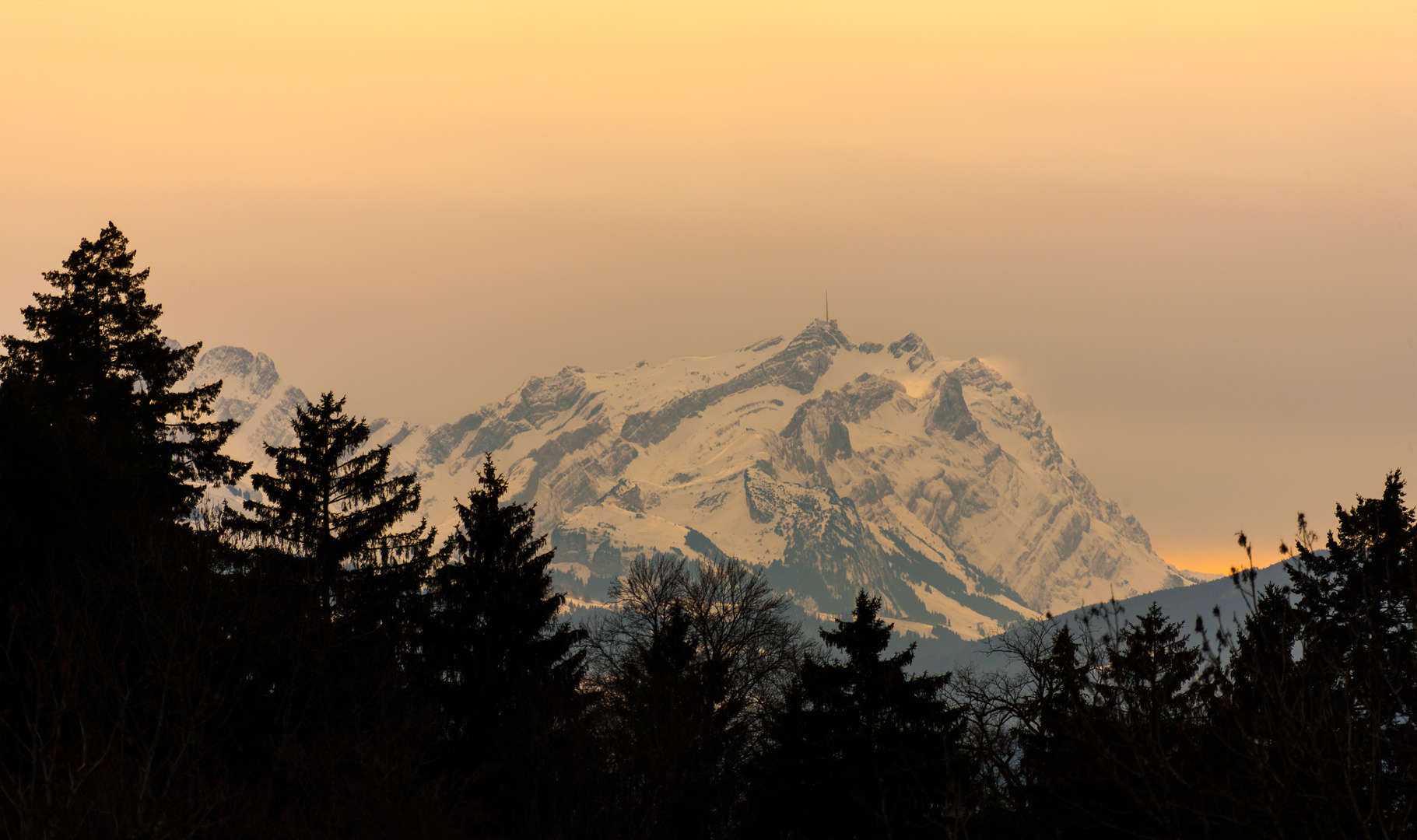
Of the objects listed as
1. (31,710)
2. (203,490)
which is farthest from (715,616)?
(31,710)

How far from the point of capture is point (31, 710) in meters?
30.6

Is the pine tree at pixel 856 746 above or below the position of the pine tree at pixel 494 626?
below

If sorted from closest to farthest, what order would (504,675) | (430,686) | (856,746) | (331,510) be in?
1. (856,746)
2. (430,686)
3. (504,675)
4. (331,510)

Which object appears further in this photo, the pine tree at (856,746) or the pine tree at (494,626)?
the pine tree at (494,626)

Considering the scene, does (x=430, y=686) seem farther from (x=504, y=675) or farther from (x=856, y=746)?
(x=856, y=746)

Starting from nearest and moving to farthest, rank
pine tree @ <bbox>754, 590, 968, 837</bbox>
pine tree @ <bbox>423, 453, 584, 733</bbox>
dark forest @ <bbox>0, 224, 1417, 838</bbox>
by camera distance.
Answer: dark forest @ <bbox>0, 224, 1417, 838</bbox> < pine tree @ <bbox>754, 590, 968, 837</bbox> < pine tree @ <bbox>423, 453, 584, 733</bbox>

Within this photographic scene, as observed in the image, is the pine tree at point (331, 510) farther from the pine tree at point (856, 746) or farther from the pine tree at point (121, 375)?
the pine tree at point (856, 746)

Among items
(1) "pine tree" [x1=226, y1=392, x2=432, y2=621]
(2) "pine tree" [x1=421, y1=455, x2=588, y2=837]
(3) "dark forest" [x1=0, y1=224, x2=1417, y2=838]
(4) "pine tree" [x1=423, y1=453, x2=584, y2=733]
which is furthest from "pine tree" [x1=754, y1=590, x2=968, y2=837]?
(1) "pine tree" [x1=226, y1=392, x2=432, y2=621]

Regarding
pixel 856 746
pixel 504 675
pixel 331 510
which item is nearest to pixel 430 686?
pixel 504 675

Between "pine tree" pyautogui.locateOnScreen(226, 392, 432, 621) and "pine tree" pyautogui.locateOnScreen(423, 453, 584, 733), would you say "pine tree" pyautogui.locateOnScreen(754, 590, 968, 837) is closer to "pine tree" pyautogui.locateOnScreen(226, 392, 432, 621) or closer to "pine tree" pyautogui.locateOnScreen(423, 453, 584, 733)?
"pine tree" pyautogui.locateOnScreen(423, 453, 584, 733)

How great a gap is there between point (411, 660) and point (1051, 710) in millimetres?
22871

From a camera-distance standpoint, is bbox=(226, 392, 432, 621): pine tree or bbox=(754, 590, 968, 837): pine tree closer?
bbox=(754, 590, 968, 837): pine tree

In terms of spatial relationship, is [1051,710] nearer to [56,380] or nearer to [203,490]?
[203,490]

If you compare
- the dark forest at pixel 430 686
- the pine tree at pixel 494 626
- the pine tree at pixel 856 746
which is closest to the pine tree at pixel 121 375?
the dark forest at pixel 430 686
